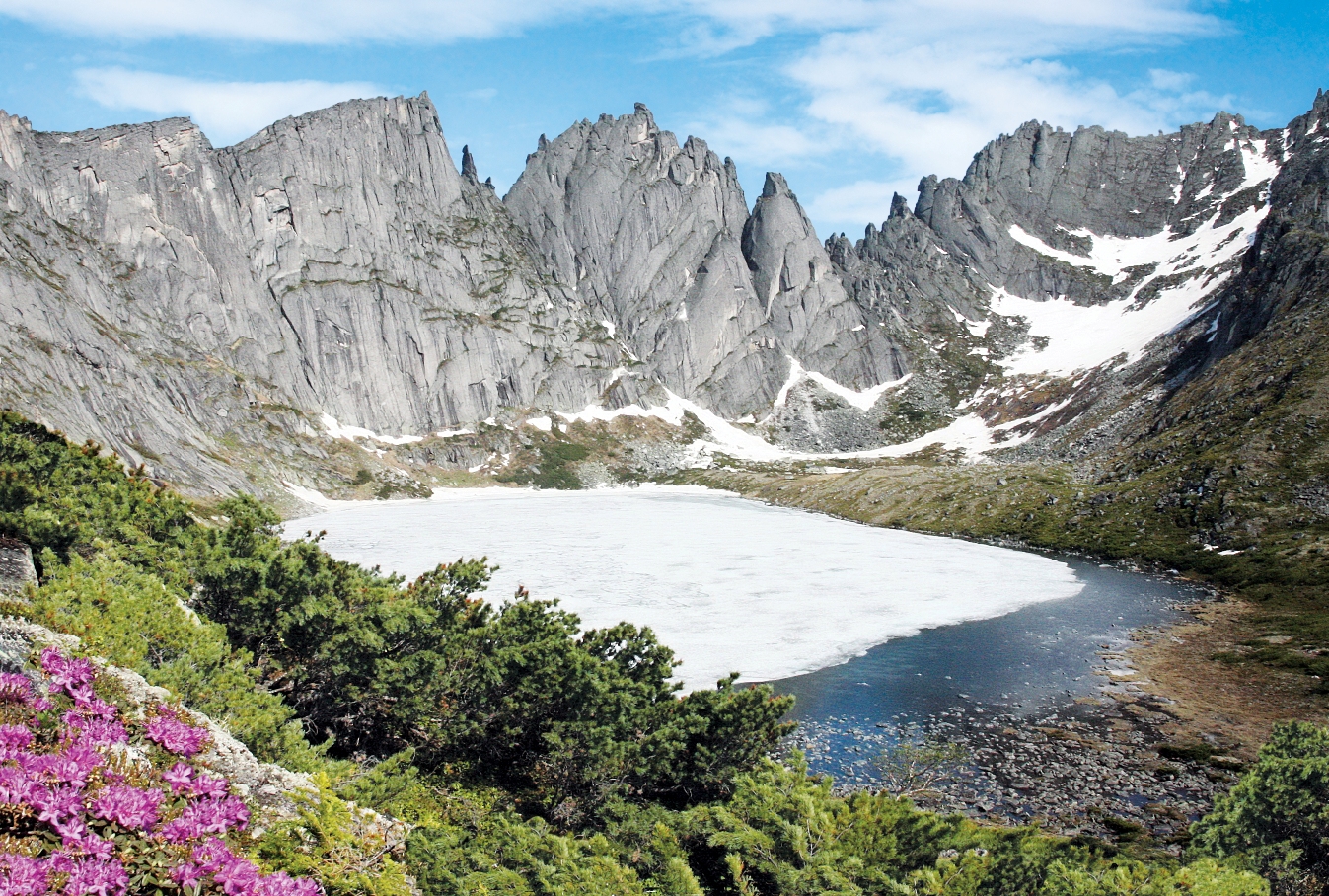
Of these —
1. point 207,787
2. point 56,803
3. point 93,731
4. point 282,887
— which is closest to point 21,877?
point 56,803

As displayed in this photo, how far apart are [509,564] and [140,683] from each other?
63.5m

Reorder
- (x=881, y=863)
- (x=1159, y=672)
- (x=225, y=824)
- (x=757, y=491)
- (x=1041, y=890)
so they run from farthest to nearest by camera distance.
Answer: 1. (x=757, y=491)
2. (x=1159, y=672)
3. (x=881, y=863)
4. (x=1041, y=890)
5. (x=225, y=824)

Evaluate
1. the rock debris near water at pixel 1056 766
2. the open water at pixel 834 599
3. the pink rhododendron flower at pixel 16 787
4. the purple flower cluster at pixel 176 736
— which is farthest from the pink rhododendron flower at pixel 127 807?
the open water at pixel 834 599

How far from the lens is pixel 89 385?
107875 mm

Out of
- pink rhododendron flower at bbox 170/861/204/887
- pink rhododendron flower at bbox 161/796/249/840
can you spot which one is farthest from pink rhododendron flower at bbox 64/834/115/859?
pink rhododendron flower at bbox 161/796/249/840

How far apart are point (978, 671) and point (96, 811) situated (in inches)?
1794

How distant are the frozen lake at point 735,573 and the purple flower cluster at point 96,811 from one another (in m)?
32.8

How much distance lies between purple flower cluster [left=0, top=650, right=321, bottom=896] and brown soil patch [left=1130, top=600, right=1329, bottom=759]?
1556 inches

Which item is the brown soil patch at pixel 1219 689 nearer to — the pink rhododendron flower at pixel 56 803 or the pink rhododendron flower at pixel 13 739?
the pink rhododendron flower at pixel 56 803

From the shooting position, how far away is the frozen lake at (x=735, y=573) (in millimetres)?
50062

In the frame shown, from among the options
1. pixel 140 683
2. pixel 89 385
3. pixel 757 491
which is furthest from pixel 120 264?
pixel 140 683

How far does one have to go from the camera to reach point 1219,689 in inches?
1574

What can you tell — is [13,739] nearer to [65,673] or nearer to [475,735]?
[65,673]

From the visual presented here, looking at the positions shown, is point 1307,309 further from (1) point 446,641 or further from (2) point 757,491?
(1) point 446,641
